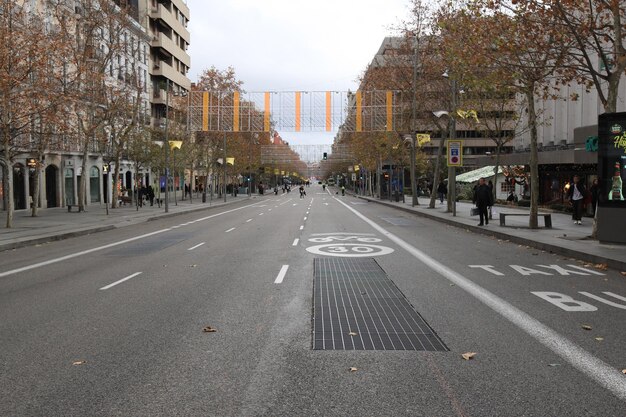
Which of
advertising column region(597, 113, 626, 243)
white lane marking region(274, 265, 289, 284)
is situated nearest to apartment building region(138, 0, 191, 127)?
advertising column region(597, 113, 626, 243)

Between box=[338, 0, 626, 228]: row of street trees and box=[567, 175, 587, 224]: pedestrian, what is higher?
box=[338, 0, 626, 228]: row of street trees

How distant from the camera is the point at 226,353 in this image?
5645 mm

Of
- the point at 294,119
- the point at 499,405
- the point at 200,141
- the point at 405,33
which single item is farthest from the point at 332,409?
the point at 200,141

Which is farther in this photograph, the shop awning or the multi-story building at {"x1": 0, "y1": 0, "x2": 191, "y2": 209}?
the shop awning

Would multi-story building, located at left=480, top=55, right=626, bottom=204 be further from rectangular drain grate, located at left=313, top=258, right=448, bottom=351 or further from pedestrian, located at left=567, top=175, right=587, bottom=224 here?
rectangular drain grate, located at left=313, top=258, right=448, bottom=351

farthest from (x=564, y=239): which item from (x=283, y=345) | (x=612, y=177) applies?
(x=283, y=345)

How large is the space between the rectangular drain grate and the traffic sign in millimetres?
18537

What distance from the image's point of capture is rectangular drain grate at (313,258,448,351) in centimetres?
601

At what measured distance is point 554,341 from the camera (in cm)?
609

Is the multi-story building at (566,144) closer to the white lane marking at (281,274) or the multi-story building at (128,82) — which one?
the white lane marking at (281,274)

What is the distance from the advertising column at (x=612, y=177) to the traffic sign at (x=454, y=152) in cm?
1367

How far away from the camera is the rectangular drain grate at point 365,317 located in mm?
6012

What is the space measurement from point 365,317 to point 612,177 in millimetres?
9932

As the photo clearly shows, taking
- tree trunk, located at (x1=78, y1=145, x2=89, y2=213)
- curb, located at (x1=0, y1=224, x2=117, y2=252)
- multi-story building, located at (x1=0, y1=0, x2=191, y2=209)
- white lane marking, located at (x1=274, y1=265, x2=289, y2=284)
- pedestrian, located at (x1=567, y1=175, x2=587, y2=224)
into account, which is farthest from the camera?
multi-story building, located at (x1=0, y1=0, x2=191, y2=209)
